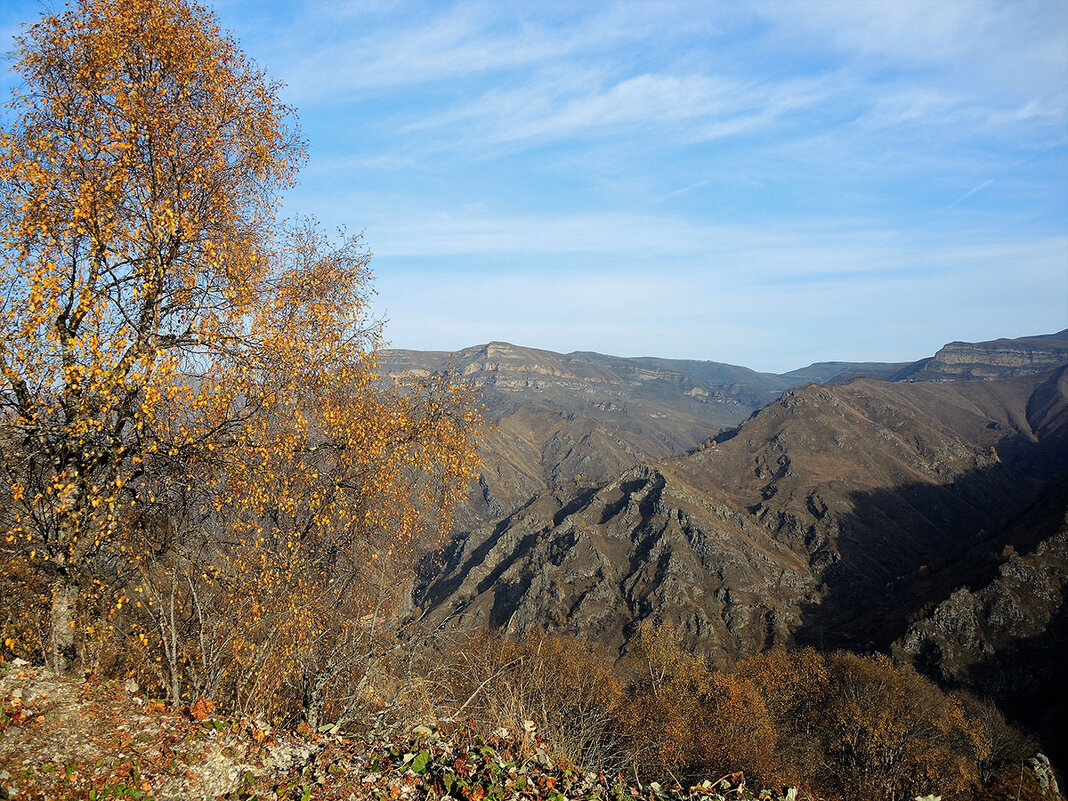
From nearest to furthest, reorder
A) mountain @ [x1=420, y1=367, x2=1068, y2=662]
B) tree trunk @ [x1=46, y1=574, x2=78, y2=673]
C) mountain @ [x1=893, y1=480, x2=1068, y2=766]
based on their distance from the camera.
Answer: tree trunk @ [x1=46, y1=574, x2=78, y2=673], mountain @ [x1=893, y1=480, x2=1068, y2=766], mountain @ [x1=420, y1=367, x2=1068, y2=662]

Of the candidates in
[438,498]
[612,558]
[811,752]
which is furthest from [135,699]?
[612,558]

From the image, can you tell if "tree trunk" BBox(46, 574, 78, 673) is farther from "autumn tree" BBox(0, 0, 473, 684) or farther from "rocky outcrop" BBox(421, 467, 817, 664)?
"rocky outcrop" BBox(421, 467, 817, 664)

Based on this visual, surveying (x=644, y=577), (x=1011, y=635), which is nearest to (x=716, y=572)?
(x=644, y=577)

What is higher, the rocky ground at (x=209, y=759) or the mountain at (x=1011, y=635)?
the rocky ground at (x=209, y=759)

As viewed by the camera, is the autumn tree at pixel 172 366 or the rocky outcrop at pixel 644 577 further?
the rocky outcrop at pixel 644 577

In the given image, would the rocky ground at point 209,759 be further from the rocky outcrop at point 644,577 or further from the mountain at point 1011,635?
the rocky outcrop at point 644,577

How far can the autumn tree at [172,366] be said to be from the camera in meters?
8.80

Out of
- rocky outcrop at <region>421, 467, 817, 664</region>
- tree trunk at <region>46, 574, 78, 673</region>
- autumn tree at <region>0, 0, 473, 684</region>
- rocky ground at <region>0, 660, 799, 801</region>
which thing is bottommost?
rocky outcrop at <region>421, 467, 817, 664</region>

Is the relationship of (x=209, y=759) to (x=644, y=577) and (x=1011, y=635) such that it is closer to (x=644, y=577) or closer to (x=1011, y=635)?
(x=1011, y=635)

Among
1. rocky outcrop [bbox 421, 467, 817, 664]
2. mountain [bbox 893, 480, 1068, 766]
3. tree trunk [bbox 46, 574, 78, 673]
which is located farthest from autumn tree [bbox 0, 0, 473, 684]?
rocky outcrop [bbox 421, 467, 817, 664]

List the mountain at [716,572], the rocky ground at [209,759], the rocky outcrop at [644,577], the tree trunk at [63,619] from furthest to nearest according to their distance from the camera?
the rocky outcrop at [644,577] → the mountain at [716,572] → the tree trunk at [63,619] → the rocky ground at [209,759]

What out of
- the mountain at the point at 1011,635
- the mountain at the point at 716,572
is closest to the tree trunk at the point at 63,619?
the mountain at the point at 1011,635

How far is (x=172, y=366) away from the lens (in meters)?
8.73

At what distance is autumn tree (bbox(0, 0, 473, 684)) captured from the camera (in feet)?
28.9
